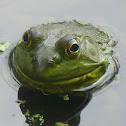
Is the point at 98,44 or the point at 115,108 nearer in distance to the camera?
the point at 115,108

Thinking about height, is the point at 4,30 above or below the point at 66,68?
above

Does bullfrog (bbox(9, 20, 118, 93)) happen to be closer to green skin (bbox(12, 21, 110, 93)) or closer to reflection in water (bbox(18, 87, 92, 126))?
green skin (bbox(12, 21, 110, 93))

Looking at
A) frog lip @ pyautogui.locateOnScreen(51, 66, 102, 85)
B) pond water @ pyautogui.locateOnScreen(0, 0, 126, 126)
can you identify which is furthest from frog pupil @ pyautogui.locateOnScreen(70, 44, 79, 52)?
pond water @ pyautogui.locateOnScreen(0, 0, 126, 126)

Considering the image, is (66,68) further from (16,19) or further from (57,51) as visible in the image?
(16,19)

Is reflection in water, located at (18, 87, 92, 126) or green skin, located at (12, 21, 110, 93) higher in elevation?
green skin, located at (12, 21, 110, 93)

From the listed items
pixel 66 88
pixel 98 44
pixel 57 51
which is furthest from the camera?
pixel 98 44

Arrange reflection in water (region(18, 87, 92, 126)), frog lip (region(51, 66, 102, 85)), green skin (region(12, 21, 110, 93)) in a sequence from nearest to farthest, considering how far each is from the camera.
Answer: green skin (region(12, 21, 110, 93))
reflection in water (region(18, 87, 92, 126))
frog lip (region(51, 66, 102, 85))

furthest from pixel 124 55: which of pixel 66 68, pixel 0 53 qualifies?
pixel 0 53

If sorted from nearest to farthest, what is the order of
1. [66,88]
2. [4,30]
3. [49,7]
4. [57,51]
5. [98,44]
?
[57,51]
[66,88]
[98,44]
[4,30]
[49,7]

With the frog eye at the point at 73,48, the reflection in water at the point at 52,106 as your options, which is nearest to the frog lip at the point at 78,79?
the reflection in water at the point at 52,106
